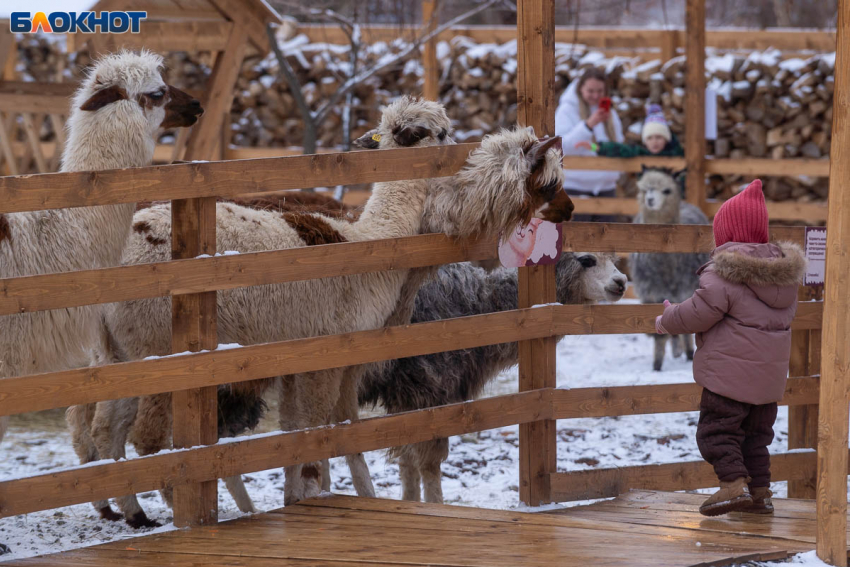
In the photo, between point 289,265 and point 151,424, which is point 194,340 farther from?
point 151,424

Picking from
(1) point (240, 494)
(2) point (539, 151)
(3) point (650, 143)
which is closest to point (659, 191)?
(3) point (650, 143)

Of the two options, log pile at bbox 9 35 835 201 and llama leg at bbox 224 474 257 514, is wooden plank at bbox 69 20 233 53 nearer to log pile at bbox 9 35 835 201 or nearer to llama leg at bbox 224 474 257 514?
log pile at bbox 9 35 835 201

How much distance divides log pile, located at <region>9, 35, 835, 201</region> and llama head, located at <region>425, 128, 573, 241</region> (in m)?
7.66

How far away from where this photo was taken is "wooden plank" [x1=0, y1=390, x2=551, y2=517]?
3578 mm

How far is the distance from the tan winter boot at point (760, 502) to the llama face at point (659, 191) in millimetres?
5802

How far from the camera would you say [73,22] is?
670 cm

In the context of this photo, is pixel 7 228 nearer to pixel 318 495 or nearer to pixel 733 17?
pixel 318 495

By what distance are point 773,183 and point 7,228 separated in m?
11.2

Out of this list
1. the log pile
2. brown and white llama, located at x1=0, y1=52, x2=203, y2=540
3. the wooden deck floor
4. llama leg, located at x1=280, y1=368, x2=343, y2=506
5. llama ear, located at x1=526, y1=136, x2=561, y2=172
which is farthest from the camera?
the log pile

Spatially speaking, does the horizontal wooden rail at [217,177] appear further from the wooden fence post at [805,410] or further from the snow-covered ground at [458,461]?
the wooden fence post at [805,410]

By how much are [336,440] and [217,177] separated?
1.26 metres

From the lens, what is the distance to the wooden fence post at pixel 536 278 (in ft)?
15.0

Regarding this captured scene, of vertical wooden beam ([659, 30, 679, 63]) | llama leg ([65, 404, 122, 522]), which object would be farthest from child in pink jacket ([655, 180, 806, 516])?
vertical wooden beam ([659, 30, 679, 63])

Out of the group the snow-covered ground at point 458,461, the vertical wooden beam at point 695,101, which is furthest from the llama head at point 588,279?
the vertical wooden beam at point 695,101
